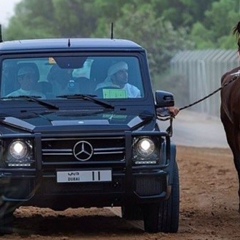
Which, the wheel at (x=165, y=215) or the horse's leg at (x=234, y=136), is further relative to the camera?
the horse's leg at (x=234, y=136)

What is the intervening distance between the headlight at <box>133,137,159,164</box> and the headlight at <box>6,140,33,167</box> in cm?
95

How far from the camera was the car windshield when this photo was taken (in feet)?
41.2

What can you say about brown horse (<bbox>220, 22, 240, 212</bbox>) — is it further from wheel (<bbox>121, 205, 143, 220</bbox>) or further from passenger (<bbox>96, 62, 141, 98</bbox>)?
passenger (<bbox>96, 62, 141, 98</bbox>)

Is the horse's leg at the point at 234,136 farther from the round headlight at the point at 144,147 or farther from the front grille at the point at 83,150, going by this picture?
the front grille at the point at 83,150

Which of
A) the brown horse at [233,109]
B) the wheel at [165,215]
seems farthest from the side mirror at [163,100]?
the brown horse at [233,109]

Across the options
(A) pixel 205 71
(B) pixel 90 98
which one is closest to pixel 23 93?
(B) pixel 90 98

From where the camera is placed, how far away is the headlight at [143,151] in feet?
37.7

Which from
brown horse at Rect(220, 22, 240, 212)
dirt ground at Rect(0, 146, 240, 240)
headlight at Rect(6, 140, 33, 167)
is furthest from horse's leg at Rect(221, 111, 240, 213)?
headlight at Rect(6, 140, 33, 167)

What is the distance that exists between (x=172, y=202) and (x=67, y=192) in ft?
3.72

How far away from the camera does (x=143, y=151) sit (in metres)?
11.5

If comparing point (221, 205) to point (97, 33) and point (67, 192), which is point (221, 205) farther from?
point (97, 33)

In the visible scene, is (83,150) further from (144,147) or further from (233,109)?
(233,109)

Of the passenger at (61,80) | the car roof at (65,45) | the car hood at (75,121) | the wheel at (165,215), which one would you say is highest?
the car roof at (65,45)

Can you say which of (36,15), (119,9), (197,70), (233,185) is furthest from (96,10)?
(233,185)
